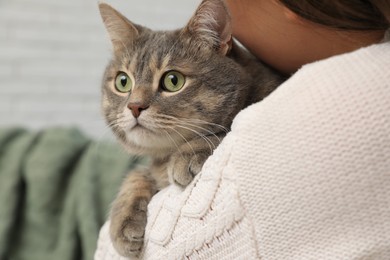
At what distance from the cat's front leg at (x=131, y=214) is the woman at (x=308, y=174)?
143 millimetres

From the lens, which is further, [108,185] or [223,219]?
[108,185]

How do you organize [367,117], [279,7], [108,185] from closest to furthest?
1. [367,117]
2. [279,7]
3. [108,185]

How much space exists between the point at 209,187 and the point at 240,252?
0.12 m

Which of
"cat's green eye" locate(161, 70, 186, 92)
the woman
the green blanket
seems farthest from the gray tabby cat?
the green blanket

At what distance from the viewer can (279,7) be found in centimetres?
101

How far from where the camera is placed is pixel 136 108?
104 cm

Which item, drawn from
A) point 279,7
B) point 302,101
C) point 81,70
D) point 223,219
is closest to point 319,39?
point 279,7

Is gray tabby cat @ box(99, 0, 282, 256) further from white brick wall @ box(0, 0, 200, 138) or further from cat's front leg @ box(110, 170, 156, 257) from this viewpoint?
white brick wall @ box(0, 0, 200, 138)

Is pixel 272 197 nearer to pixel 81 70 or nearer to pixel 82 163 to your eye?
pixel 82 163

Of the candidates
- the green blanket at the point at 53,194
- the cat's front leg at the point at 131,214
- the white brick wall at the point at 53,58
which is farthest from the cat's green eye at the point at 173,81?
the white brick wall at the point at 53,58

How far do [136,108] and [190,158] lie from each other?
160 millimetres

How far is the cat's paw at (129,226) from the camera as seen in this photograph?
0.98 metres

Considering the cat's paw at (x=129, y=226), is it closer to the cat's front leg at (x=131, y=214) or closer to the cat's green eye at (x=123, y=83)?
the cat's front leg at (x=131, y=214)

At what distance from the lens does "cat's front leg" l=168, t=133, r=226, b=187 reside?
96 cm
